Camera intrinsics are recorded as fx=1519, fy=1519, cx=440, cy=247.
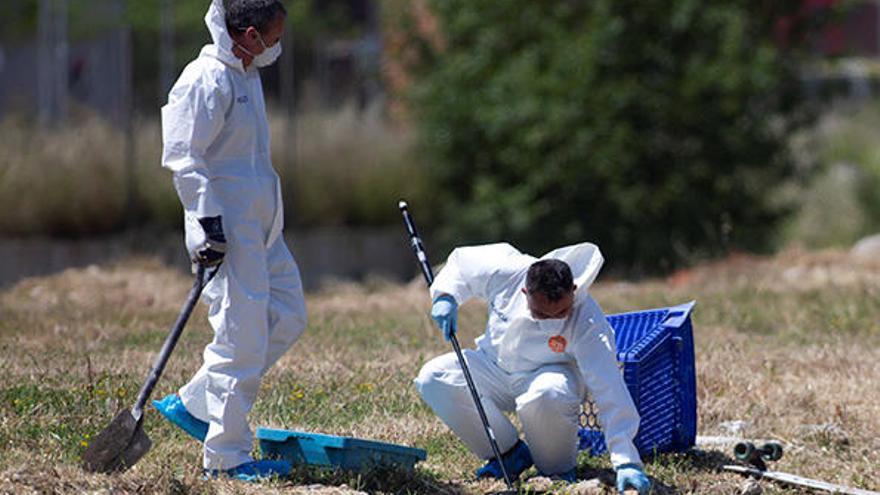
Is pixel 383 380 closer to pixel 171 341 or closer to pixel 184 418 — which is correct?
pixel 184 418

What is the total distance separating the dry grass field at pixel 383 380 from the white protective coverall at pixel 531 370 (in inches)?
8.5

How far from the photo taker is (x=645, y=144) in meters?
15.9

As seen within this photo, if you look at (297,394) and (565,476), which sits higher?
(565,476)

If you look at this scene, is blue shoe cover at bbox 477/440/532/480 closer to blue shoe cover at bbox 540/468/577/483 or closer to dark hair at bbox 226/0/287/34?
blue shoe cover at bbox 540/468/577/483

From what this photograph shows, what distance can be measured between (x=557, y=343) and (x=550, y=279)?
353 millimetres

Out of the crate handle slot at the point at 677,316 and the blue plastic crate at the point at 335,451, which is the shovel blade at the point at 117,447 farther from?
the crate handle slot at the point at 677,316

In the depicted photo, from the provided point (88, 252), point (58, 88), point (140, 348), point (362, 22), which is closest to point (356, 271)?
point (88, 252)

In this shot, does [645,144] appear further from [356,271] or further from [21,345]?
[21,345]

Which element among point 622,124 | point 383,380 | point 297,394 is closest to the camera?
point 297,394

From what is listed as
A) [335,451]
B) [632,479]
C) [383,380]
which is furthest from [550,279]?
[383,380]

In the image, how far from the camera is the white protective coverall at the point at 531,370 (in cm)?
596

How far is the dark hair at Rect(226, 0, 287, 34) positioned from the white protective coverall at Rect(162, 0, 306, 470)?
5 centimetres

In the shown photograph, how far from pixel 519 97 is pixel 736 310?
602cm

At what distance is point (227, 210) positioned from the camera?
5766 millimetres
